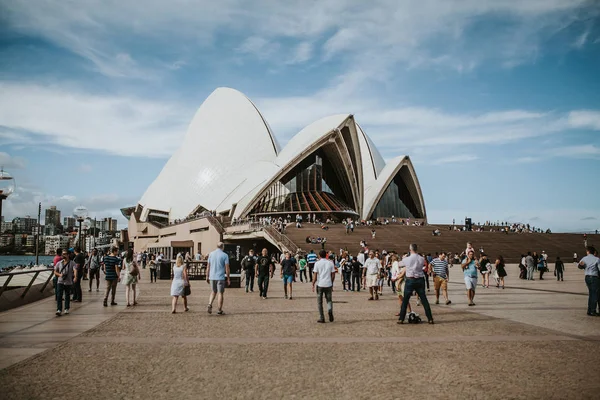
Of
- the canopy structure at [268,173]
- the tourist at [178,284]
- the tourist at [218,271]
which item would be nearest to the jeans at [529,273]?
the tourist at [218,271]

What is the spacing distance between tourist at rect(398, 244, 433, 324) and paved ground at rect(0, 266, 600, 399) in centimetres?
27

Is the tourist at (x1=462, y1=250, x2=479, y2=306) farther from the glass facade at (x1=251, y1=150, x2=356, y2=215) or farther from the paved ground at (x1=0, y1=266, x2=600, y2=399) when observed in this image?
the glass facade at (x1=251, y1=150, x2=356, y2=215)

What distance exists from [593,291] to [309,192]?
41143 millimetres

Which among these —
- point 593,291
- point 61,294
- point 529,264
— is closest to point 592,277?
point 593,291

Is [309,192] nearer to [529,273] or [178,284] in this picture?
[529,273]

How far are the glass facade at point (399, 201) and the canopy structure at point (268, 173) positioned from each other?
0.40 ft

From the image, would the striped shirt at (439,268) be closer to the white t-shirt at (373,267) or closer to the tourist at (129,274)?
the white t-shirt at (373,267)

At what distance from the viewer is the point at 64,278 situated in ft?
30.9

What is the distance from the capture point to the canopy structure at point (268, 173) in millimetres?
46625

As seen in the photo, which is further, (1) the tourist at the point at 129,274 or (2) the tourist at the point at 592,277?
(1) the tourist at the point at 129,274

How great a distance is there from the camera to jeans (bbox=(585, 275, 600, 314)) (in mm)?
8672

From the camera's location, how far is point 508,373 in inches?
178

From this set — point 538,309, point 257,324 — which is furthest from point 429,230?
point 257,324

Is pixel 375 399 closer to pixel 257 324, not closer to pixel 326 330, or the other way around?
pixel 326 330
